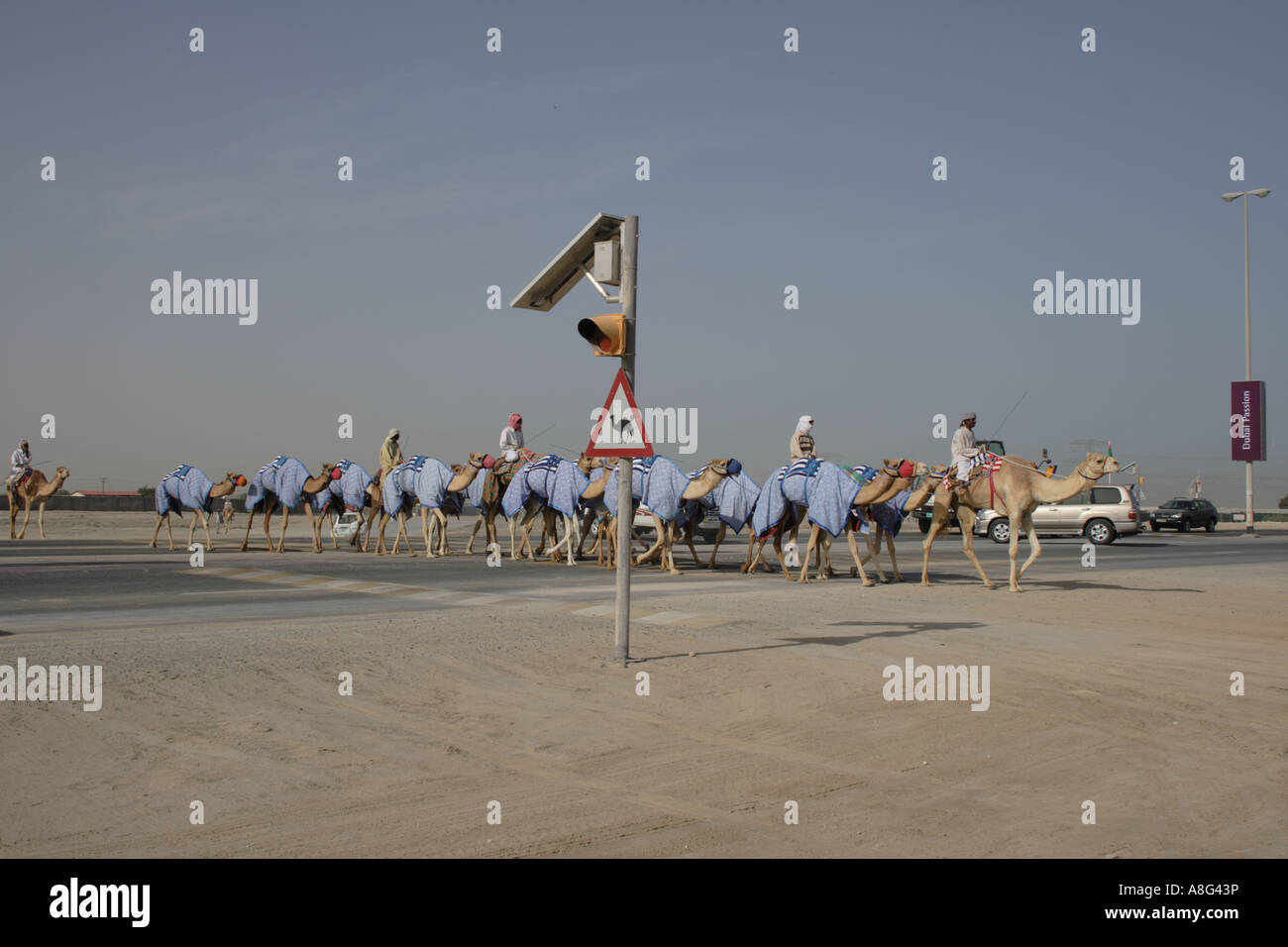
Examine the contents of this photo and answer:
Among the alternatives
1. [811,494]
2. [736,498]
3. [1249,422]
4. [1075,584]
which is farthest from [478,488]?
[1249,422]

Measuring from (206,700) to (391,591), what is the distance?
349 inches

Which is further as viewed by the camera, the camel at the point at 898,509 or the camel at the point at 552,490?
the camel at the point at 552,490

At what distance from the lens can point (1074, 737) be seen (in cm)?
738

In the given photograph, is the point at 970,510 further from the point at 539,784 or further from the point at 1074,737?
the point at 539,784

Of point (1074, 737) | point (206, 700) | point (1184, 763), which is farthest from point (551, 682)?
point (1184, 763)

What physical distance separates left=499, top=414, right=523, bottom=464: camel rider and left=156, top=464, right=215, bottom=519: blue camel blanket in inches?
307

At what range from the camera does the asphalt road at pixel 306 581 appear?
13.7m

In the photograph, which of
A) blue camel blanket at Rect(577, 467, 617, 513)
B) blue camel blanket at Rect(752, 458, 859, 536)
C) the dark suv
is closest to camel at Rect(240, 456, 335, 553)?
blue camel blanket at Rect(577, 467, 617, 513)

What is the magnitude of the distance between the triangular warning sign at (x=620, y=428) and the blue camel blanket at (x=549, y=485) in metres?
13.9

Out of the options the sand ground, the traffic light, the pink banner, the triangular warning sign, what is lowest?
the sand ground

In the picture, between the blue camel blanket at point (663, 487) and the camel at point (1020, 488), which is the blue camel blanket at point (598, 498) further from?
the camel at point (1020, 488)

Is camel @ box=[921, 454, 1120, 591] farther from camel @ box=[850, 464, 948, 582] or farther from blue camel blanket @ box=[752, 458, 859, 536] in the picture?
blue camel blanket @ box=[752, 458, 859, 536]

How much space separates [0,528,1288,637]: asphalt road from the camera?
45.1ft

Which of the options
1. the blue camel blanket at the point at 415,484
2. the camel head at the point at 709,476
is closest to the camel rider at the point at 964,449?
the camel head at the point at 709,476
